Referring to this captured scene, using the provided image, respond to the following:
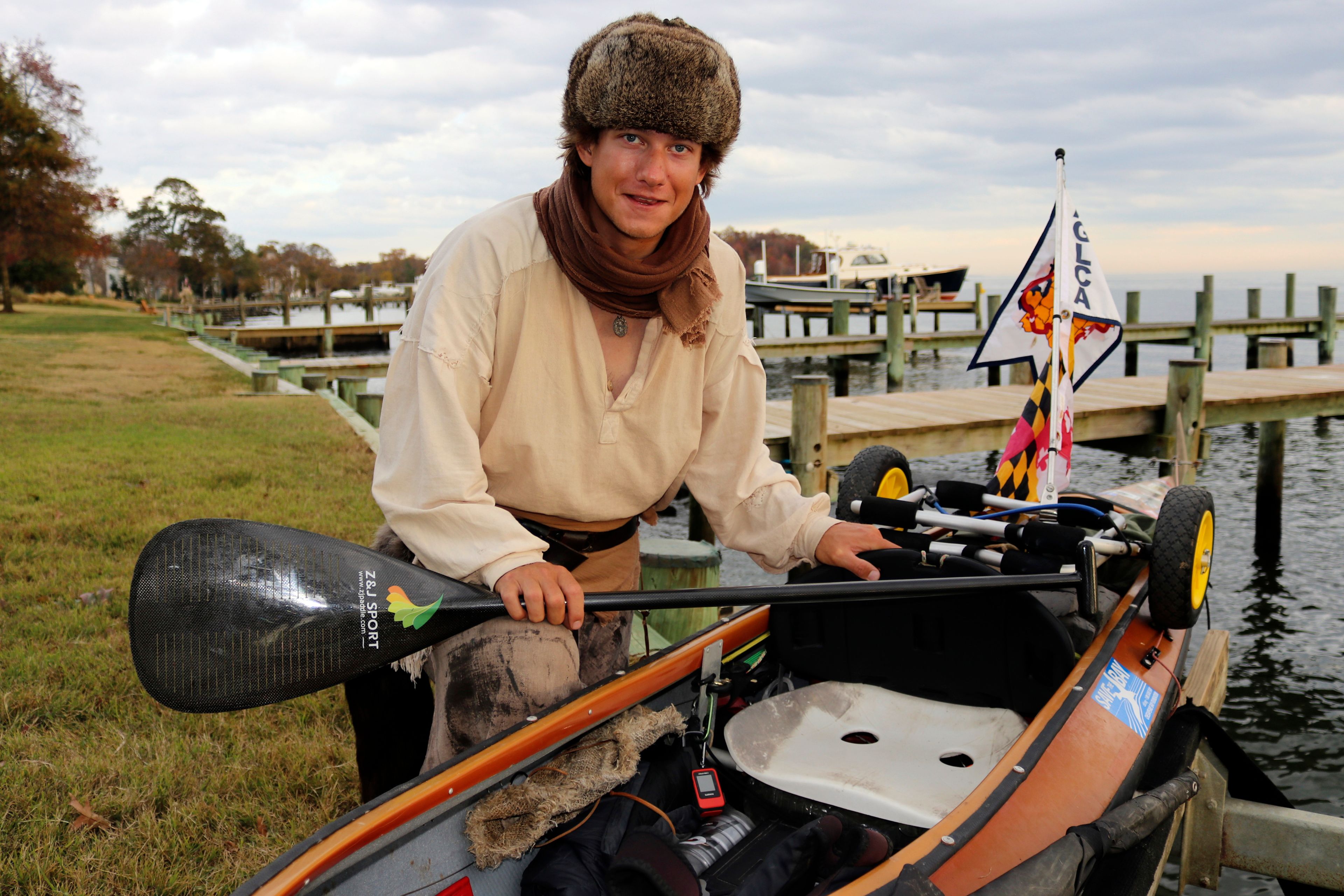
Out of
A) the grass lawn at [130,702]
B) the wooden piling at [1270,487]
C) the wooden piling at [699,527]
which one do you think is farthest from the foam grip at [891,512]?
the wooden piling at [1270,487]

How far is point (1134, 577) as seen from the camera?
353 cm

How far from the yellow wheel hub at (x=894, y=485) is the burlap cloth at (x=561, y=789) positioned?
6.45ft

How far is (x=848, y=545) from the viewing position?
2660 millimetres

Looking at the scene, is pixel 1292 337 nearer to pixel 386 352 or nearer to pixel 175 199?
pixel 386 352

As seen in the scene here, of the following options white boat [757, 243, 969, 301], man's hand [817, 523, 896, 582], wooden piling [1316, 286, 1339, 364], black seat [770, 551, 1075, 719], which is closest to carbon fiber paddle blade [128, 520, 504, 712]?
man's hand [817, 523, 896, 582]

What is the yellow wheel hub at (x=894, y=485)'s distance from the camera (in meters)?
3.99

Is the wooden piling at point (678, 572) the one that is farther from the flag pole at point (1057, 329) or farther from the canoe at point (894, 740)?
the flag pole at point (1057, 329)

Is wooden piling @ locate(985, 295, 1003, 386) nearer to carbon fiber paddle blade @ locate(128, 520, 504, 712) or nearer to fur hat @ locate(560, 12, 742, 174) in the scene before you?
fur hat @ locate(560, 12, 742, 174)

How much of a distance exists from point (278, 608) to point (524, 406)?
0.70 metres

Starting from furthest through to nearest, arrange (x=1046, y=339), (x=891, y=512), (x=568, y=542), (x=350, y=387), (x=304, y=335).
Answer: (x=304, y=335) → (x=350, y=387) → (x=1046, y=339) → (x=891, y=512) → (x=568, y=542)

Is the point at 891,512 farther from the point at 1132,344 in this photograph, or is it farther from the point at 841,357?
the point at 1132,344

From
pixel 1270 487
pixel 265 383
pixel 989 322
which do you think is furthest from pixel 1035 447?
pixel 265 383

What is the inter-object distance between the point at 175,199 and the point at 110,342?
202ft

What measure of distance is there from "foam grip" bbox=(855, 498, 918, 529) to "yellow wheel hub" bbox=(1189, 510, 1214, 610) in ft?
2.82
